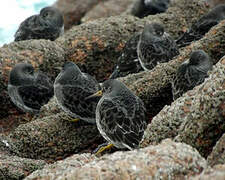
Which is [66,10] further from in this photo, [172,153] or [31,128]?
[172,153]

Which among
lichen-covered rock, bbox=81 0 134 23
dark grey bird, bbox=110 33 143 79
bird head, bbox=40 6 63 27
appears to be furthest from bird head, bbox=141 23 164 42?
lichen-covered rock, bbox=81 0 134 23

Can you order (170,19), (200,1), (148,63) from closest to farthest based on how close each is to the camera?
(148,63), (170,19), (200,1)

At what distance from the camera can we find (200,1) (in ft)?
52.5

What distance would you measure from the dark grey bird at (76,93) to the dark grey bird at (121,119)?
0.88 meters

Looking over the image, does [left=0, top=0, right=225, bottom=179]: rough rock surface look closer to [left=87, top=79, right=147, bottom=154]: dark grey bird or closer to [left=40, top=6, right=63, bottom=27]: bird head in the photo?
[left=87, top=79, right=147, bottom=154]: dark grey bird

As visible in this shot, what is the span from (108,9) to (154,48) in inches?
447

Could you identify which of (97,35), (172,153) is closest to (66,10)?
(97,35)

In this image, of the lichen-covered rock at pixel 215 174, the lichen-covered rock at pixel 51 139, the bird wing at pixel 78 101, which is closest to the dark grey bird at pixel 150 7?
the bird wing at pixel 78 101

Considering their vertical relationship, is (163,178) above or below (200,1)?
above

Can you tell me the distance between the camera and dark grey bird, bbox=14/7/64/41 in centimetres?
1555

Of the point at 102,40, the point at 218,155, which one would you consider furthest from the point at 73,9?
the point at 218,155

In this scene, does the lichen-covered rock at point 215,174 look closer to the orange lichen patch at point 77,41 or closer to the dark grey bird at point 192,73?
the dark grey bird at point 192,73

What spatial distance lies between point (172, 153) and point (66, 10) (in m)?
19.4

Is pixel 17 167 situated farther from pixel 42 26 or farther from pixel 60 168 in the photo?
pixel 42 26
